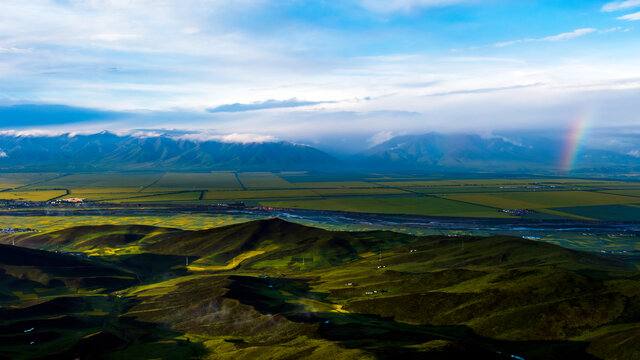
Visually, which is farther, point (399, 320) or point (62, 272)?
point (62, 272)

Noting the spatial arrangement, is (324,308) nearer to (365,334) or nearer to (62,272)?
(365,334)

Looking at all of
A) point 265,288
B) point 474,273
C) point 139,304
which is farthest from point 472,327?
point 139,304

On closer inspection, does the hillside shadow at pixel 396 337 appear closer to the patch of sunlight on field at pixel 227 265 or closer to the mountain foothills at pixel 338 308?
the mountain foothills at pixel 338 308

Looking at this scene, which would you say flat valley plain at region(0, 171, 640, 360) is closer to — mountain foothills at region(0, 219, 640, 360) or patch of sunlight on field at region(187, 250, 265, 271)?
mountain foothills at region(0, 219, 640, 360)

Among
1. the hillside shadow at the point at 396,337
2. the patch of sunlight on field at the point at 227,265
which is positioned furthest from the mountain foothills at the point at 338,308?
the patch of sunlight on field at the point at 227,265

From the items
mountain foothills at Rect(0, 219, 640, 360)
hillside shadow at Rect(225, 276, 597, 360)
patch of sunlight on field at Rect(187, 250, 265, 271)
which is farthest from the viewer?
patch of sunlight on field at Rect(187, 250, 265, 271)

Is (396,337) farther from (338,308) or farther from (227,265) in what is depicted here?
(227,265)

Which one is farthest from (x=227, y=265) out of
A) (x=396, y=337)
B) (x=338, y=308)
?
(x=396, y=337)

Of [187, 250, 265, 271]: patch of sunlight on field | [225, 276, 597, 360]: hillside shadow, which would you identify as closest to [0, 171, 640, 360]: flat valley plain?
[225, 276, 597, 360]: hillside shadow
